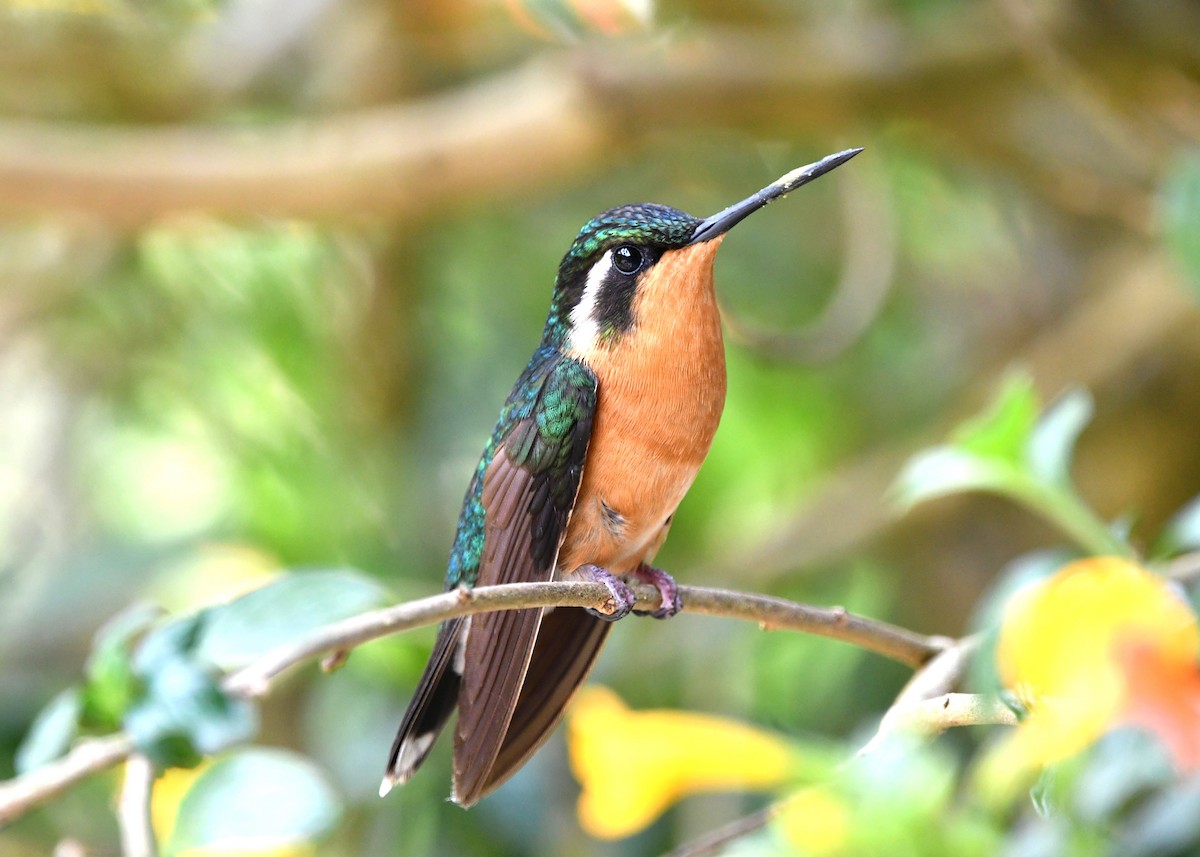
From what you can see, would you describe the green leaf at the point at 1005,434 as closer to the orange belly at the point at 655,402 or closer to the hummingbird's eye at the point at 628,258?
the orange belly at the point at 655,402

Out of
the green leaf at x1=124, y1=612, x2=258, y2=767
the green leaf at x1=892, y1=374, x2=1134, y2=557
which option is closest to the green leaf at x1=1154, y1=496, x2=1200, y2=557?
the green leaf at x1=892, y1=374, x2=1134, y2=557

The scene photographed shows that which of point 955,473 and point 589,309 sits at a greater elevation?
point 589,309

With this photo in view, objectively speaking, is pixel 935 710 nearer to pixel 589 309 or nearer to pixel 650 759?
pixel 650 759

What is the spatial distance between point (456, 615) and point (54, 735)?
0.65 meters

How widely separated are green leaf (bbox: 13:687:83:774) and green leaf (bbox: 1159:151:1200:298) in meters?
1.60

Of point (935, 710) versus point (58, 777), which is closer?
point (935, 710)

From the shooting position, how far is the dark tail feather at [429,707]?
1.57 metres

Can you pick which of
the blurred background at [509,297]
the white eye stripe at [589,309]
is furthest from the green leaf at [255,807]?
the blurred background at [509,297]

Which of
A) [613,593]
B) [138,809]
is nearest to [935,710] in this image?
[613,593]

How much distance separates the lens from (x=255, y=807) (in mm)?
1482

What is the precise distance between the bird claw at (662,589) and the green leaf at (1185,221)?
89 centimetres

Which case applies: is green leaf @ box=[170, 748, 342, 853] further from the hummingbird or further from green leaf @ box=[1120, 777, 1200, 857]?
green leaf @ box=[1120, 777, 1200, 857]

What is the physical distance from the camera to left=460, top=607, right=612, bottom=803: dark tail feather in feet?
5.42

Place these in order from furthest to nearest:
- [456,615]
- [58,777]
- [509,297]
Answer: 1. [509,297]
2. [58,777]
3. [456,615]
